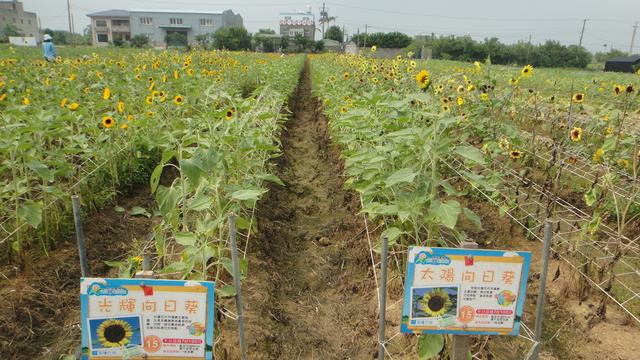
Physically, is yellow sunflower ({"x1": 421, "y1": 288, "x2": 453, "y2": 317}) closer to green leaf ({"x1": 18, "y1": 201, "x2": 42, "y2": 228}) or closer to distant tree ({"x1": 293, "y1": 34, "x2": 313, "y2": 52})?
green leaf ({"x1": 18, "y1": 201, "x2": 42, "y2": 228})

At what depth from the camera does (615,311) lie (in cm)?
251

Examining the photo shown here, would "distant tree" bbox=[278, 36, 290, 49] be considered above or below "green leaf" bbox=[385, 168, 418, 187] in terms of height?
above

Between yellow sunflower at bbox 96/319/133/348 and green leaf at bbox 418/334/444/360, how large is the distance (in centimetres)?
105

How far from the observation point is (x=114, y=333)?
4.28 ft

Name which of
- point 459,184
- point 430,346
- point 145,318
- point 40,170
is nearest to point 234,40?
point 459,184

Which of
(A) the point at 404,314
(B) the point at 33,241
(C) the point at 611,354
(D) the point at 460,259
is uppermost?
(D) the point at 460,259

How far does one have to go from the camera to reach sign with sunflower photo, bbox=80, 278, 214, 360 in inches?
50.3

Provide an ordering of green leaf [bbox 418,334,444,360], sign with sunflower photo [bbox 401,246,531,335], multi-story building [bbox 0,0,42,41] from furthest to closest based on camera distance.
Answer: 1. multi-story building [bbox 0,0,42,41]
2. green leaf [bbox 418,334,444,360]
3. sign with sunflower photo [bbox 401,246,531,335]

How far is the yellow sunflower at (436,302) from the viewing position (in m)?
1.42

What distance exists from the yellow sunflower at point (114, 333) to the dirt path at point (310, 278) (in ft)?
2.46

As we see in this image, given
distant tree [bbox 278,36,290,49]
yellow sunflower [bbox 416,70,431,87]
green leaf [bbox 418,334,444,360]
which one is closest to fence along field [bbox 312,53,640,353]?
yellow sunflower [bbox 416,70,431,87]

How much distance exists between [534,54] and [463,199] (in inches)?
1477

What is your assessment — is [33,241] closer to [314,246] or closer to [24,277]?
[24,277]

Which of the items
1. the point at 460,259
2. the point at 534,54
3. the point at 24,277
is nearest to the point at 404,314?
the point at 460,259
